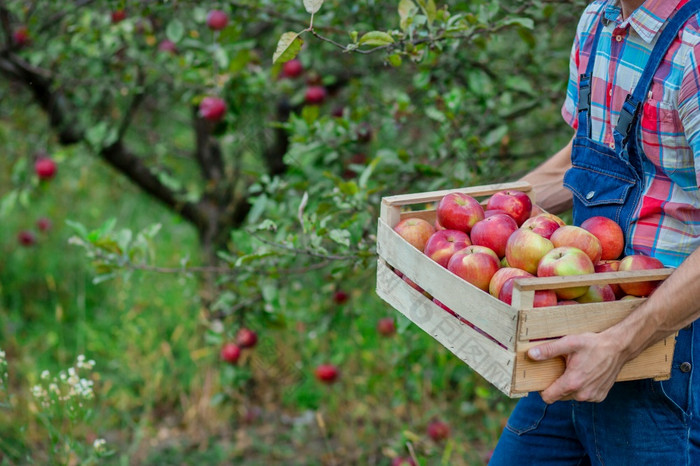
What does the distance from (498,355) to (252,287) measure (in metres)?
1.39

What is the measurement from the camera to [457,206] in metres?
1.51

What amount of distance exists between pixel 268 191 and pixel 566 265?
135 cm

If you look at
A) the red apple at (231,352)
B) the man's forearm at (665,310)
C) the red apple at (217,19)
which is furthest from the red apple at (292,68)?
the man's forearm at (665,310)

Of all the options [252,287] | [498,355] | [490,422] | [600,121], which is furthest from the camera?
[490,422]

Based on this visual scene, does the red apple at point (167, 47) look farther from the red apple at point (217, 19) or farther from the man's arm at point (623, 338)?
the man's arm at point (623, 338)

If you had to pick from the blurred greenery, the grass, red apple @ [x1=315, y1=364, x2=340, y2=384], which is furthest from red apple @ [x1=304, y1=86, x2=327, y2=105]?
red apple @ [x1=315, y1=364, x2=340, y2=384]

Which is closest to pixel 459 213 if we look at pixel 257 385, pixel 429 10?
pixel 429 10

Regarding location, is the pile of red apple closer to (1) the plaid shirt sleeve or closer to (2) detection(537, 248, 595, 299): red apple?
(2) detection(537, 248, 595, 299): red apple

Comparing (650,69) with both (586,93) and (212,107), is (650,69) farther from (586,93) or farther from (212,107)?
(212,107)

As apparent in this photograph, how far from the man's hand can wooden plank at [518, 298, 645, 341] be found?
0.6 inches

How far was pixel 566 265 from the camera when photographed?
1.25m

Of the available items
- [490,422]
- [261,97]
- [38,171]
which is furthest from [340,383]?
[38,171]

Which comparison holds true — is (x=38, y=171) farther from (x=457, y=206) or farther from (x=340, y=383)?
(x=457, y=206)

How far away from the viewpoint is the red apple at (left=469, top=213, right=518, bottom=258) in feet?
4.68
